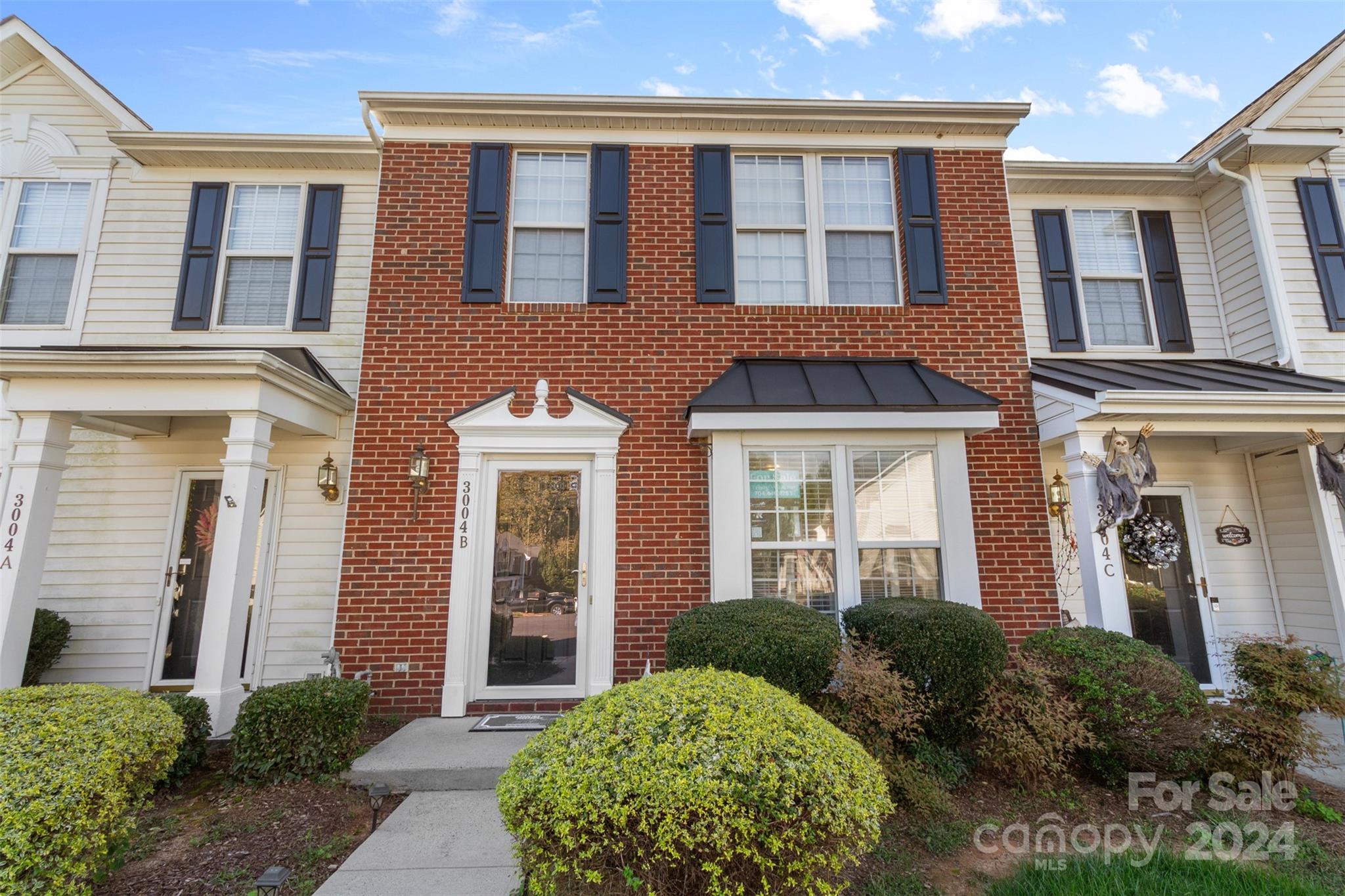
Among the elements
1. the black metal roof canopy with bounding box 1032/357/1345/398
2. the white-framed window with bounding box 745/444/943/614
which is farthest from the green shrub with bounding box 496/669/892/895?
the black metal roof canopy with bounding box 1032/357/1345/398

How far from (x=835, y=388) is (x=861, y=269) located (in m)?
1.68

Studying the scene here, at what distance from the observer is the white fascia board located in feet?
17.1

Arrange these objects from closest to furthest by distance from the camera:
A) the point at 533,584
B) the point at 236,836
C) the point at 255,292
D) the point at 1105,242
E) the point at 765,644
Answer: the point at 236,836, the point at 765,644, the point at 533,584, the point at 255,292, the point at 1105,242

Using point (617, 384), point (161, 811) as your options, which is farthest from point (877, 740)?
point (161, 811)

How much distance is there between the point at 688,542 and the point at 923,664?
222 centimetres

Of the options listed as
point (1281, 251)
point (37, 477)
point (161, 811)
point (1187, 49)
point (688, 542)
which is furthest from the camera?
point (1187, 49)

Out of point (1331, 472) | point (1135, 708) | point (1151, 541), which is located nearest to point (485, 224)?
point (1135, 708)

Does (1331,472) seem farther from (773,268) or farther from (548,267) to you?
(548,267)

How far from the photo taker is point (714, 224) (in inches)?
241

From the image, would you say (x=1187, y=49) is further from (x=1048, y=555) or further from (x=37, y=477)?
(x=37, y=477)

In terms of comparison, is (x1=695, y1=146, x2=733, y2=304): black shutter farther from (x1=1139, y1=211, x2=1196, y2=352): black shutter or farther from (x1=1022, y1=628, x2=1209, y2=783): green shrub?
(x1=1139, y1=211, x2=1196, y2=352): black shutter

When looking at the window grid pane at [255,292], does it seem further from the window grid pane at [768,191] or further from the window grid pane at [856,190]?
the window grid pane at [856,190]

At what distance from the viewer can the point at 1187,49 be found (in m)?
7.52

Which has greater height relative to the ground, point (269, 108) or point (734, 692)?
point (269, 108)
